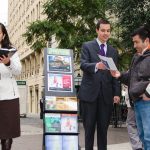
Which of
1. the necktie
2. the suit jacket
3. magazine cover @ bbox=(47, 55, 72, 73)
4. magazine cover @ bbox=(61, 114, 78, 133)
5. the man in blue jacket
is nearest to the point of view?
the man in blue jacket

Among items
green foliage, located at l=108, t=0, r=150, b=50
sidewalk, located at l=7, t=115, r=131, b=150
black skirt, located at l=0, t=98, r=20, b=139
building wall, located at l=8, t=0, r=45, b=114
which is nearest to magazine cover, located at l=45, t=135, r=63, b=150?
black skirt, located at l=0, t=98, r=20, b=139

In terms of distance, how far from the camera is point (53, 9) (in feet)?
71.4

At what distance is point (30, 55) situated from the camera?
5903cm

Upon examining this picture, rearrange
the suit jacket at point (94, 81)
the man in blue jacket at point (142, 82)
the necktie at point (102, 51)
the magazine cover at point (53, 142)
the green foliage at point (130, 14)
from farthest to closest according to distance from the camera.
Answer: the green foliage at point (130, 14) < the magazine cover at point (53, 142) < the necktie at point (102, 51) < the suit jacket at point (94, 81) < the man in blue jacket at point (142, 82)

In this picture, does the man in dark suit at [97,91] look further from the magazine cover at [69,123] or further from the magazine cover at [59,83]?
the magazine cover at [59,83]

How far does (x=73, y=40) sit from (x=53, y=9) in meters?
1.75

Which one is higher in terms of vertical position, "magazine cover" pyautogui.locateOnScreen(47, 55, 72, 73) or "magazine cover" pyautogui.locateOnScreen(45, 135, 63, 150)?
"magazine cover" pyautogui.locateOnScreen(47, 55, 72, 73)

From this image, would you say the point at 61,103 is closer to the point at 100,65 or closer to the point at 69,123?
the point at 69,123

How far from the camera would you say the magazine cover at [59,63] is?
289 inches

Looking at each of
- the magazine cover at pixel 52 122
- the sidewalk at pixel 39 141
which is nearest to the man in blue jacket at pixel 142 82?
the magazine cover at pixel 52 122

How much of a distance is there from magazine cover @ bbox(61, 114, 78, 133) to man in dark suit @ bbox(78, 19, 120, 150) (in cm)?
42

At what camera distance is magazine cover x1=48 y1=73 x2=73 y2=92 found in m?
7.20

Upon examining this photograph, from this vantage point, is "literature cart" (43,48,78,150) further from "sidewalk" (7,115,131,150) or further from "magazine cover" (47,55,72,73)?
"sidewalk" (7,115,131,150)

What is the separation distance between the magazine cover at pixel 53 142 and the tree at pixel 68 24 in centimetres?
1432
